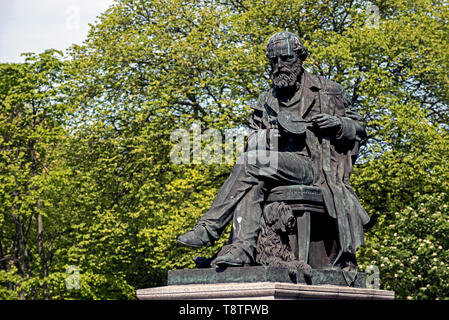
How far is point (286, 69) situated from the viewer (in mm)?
8031

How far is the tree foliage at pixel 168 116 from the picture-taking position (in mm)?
21078

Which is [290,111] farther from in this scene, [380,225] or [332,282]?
[380,225]

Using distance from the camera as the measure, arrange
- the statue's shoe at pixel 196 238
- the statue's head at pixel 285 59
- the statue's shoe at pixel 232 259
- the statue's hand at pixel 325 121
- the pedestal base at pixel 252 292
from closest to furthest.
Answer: the pedestal base at pixel 252 292
the statue's shoe at pixel 232 259
the statue's shoe at pixel 196 238
the statue's hand at pixel 325 121
the statue's head at pixel 285 59

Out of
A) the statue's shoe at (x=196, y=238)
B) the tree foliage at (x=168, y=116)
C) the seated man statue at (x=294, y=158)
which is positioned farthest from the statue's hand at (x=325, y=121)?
the tree foliage at (x=168, y=116)

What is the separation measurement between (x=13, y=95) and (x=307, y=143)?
17099 mm

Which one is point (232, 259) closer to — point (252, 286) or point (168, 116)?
point (252, 286)

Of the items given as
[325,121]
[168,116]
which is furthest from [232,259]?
[168,116]

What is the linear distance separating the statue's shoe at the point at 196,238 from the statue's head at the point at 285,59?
1.80m

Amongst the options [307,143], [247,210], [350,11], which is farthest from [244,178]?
[350,11]

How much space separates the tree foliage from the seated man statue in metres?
11.7

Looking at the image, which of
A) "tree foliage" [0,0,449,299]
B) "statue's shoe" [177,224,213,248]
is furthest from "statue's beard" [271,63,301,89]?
"tree foliage" [0,0,449,299]

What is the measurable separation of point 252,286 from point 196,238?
104 centimetres

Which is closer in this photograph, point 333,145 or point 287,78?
→ point 287,78

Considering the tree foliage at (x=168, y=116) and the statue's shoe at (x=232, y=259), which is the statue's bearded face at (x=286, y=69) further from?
the tree foliage at (x=168, y=116)
